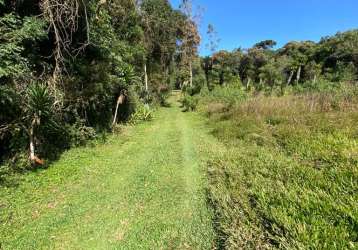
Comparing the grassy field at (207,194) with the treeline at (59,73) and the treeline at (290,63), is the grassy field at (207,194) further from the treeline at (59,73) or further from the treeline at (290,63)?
the treeline at (290,63)

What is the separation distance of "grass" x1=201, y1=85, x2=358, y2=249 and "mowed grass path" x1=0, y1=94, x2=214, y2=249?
45 cm

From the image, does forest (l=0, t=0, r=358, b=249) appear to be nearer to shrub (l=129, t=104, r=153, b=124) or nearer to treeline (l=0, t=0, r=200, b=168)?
treeline (l=0, t=0, r=200, b=168)

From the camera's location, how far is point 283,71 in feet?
118

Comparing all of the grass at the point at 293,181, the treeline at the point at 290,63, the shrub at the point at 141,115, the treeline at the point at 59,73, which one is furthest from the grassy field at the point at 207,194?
the treeline at the point at 290,63

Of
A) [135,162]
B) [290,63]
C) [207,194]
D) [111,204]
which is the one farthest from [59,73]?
[290,63]

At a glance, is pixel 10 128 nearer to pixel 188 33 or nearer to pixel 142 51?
pixel 142 51

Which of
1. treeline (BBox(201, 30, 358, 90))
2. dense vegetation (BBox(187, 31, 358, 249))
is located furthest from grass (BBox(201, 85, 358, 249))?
treeline (BBox(201, 30, 358, 90))

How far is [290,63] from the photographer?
1414 inches

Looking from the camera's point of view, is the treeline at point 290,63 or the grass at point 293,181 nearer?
the grass at point 293,181

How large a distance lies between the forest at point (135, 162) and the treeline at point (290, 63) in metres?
17.2

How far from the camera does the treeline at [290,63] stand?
29.1 meters

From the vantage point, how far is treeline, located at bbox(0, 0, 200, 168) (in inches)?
223

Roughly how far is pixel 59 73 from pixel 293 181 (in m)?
6.61

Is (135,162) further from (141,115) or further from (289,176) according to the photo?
(141,115)
